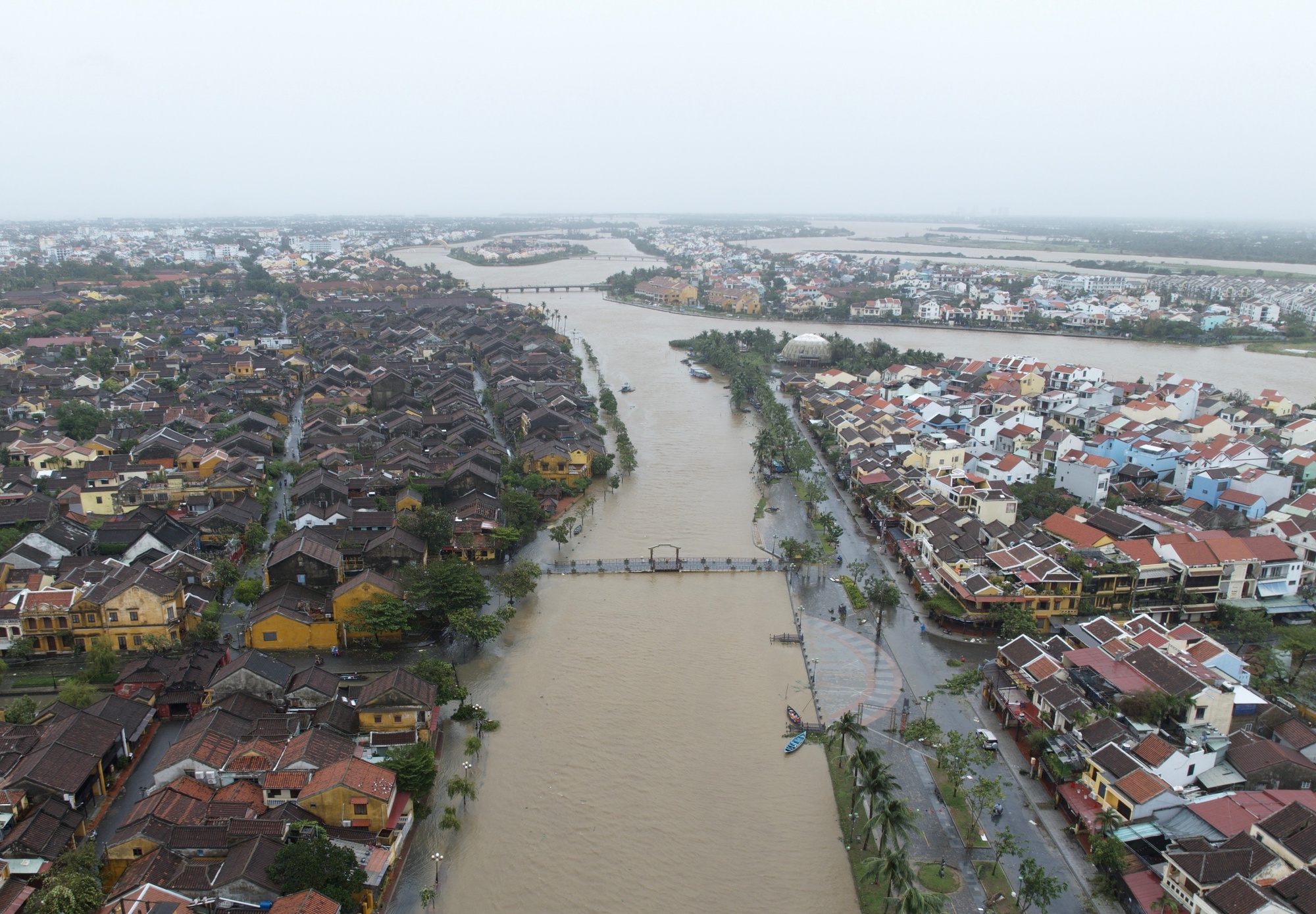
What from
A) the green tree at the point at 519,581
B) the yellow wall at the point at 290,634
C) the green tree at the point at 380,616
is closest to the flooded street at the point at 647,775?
the green tree at the point at 519,581

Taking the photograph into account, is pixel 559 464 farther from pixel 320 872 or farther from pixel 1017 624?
pixel 320 872

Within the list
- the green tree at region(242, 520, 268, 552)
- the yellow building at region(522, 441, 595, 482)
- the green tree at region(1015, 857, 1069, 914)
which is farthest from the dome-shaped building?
the green tree at region(1015, 857, 1069, 914)

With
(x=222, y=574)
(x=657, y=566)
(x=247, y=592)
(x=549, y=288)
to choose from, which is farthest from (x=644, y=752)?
(x=549, y=288)

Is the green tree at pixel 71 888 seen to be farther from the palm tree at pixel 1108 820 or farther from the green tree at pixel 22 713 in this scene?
the palm tree at pixel 1108 820

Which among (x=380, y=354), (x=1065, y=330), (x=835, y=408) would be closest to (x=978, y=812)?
(x=835, y=408)

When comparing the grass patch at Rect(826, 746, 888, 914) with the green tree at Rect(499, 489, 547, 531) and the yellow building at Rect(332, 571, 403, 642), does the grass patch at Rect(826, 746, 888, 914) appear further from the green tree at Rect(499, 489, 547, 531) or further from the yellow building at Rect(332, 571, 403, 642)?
the green tree at Rect(499, 489, 547, 531)
